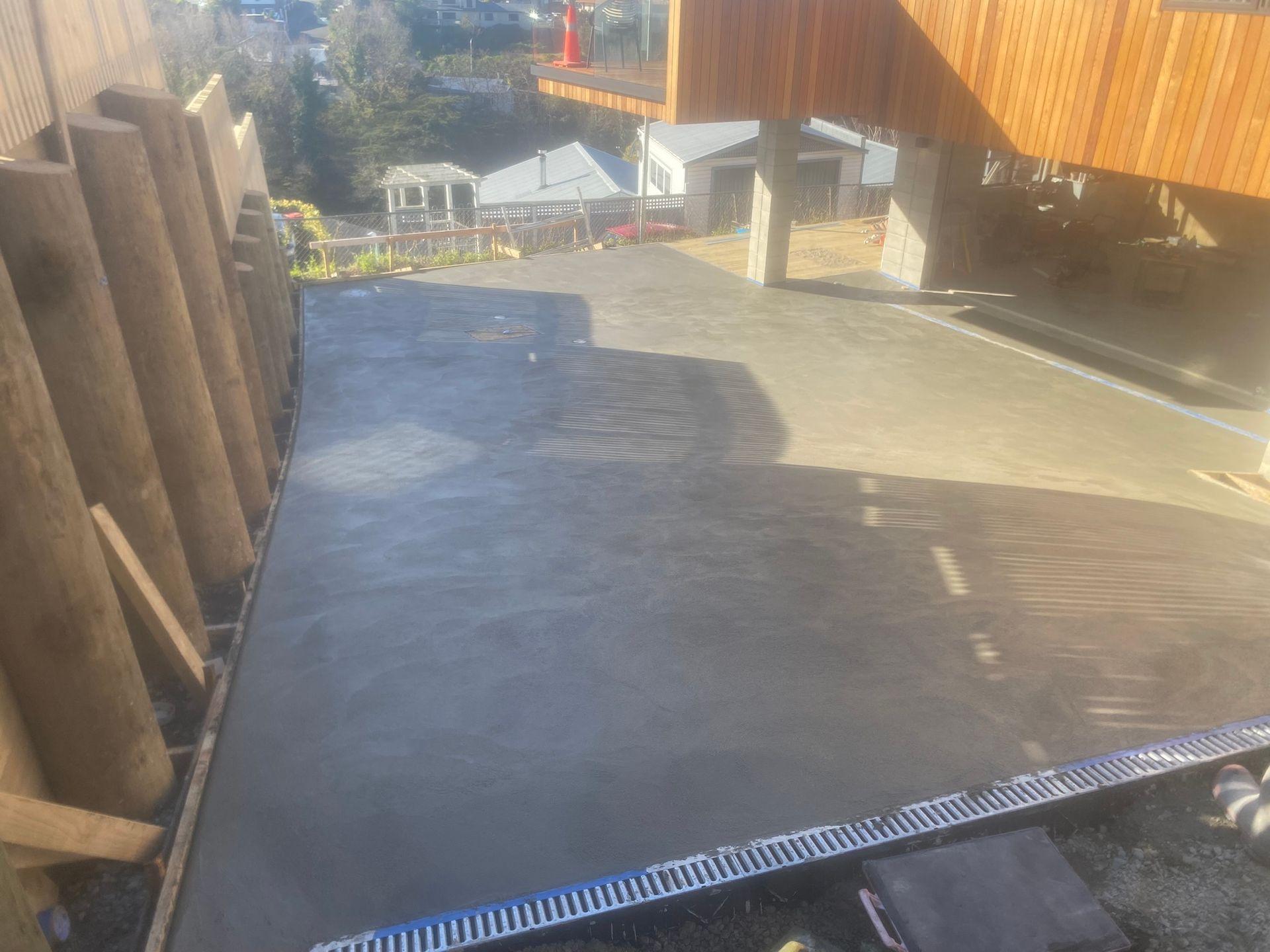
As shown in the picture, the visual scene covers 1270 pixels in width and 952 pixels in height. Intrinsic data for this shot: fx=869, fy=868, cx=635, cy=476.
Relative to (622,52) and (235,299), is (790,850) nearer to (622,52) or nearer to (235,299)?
(235,299)

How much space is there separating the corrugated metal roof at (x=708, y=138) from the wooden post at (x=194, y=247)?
28.2 m

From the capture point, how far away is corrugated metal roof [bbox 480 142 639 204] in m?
37.0

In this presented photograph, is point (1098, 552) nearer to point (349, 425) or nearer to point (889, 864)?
point (889, 864)

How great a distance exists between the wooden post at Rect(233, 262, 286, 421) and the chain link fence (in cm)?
957

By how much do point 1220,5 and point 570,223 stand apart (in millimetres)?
17541

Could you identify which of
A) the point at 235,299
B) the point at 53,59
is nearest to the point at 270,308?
the point at 235,299

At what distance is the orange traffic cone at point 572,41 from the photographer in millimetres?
16078

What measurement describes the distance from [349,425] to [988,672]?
7083 mm

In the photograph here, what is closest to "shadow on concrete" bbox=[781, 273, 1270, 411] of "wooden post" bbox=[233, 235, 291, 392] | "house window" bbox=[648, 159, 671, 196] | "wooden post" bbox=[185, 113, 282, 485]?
"wooden post" bbox=[233, 235, 291, 392]

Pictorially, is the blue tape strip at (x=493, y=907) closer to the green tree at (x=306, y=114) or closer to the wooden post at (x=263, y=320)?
the wooden post at (x=263, y=320)

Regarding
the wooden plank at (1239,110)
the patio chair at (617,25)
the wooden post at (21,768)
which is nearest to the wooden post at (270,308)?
the wooden post at (21,768)

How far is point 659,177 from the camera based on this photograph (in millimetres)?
36062

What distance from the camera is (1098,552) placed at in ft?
23.5

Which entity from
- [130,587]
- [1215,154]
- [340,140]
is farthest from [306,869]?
[340,140]
